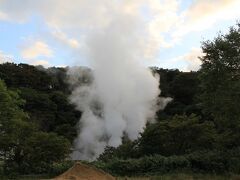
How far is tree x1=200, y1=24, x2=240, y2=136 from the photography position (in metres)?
29.2

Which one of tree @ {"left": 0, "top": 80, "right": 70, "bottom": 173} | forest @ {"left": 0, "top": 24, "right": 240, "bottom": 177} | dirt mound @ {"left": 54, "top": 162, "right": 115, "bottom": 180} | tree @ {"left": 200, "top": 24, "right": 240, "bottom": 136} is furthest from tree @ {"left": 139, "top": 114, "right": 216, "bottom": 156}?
dirt mound @ {"left": 54, "top": 162, "right": 115, "bottom": 180}

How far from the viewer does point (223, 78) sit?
30.2 metres

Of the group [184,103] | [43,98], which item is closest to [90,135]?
[43,98]

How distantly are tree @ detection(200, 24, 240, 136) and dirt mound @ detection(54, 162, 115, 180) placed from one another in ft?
27.6

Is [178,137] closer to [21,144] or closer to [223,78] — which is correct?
[223,78]

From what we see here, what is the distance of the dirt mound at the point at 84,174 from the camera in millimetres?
27828

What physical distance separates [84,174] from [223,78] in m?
10.9

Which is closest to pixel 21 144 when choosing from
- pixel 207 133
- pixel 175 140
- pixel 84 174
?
pixel 84 174

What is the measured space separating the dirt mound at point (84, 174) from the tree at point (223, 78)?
27.6 ft

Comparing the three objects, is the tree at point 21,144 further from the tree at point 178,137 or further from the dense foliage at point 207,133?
the tree at point 178,137

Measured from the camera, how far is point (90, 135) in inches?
2295

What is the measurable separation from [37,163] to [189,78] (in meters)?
34.9

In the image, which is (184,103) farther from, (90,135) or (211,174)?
(211,174)

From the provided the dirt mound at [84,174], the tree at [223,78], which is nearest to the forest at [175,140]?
the tree at [223,78]
